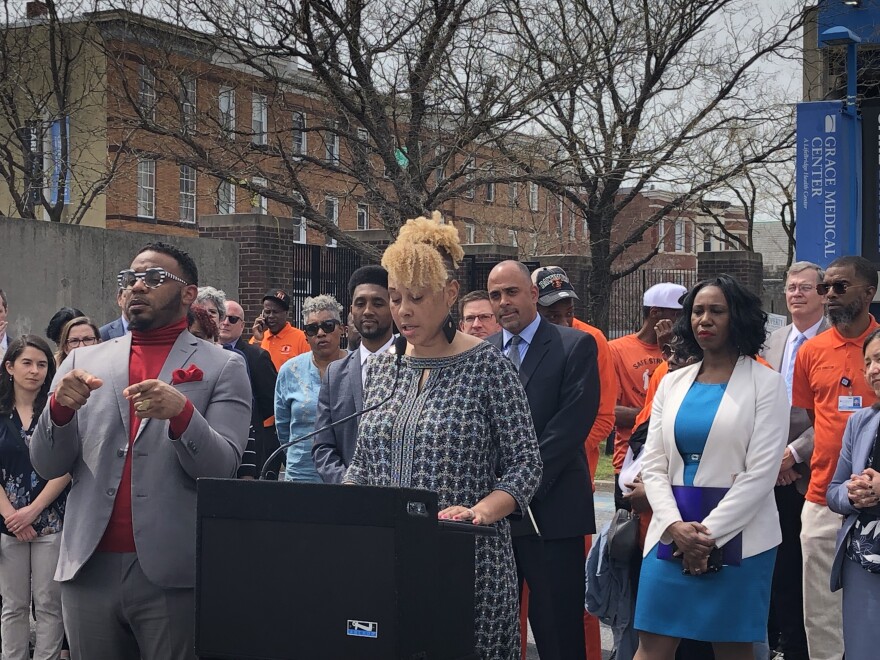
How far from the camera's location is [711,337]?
17.5 feet

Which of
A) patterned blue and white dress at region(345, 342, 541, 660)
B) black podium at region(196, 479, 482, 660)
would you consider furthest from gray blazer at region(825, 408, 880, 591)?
black podium at region(196, 479, 482, 660)

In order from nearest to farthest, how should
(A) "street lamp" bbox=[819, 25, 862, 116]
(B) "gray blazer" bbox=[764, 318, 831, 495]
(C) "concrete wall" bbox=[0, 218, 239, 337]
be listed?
(B) "gray blazer" bbox=[764, 318, 831, 495] → (A) "street lamp" bbox=[819, 25, 862, 116] → (C) "concrete wall" bbox=[0, 218, 239, 337]

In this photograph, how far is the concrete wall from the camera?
14.6 metres

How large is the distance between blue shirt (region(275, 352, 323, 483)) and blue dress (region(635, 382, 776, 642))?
269cm

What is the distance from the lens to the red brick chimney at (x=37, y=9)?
19078mm

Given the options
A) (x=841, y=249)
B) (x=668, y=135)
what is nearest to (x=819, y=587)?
(x=841, y=249)

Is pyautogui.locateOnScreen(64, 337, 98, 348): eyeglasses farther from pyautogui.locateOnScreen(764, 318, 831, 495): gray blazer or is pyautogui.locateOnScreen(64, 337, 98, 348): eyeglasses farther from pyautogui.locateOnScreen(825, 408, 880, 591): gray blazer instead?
pyautogui.locateOnScreen(825, 408, 880, 591): gray blazer

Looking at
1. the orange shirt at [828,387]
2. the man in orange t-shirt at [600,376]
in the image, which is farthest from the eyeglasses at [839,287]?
the man in orange t-shirt at [600,376]

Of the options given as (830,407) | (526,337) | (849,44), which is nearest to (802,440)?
(830,407)

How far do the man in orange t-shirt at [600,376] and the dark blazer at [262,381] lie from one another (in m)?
2.60

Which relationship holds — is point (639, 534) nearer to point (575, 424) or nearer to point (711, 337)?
point (575, 424)

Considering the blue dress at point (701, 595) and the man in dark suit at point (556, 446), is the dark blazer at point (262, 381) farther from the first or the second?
the blue dress at point (701, 595)

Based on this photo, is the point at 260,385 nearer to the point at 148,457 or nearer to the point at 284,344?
the point at 284,344

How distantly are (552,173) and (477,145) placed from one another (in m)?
1.22
